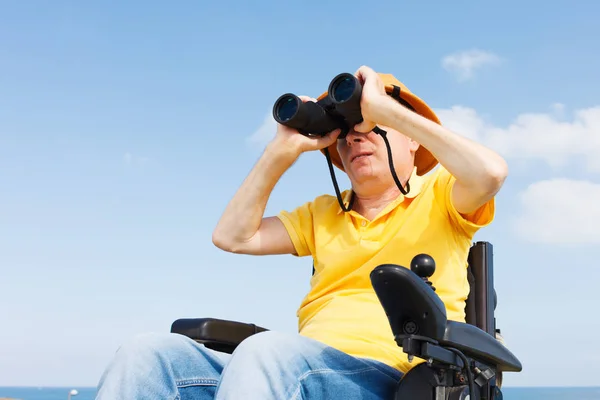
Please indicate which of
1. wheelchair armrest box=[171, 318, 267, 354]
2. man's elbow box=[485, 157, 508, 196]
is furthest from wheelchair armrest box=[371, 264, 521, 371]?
wheelchair armrest box=[171, 318, 267, 354]

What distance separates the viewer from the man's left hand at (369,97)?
201 cm

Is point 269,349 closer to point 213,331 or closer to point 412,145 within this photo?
point 213,331

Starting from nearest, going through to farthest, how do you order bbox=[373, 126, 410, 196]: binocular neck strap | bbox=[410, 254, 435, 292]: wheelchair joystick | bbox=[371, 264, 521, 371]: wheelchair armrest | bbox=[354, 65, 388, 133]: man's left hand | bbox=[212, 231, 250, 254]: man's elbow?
bbox=[371, 264, 521, 371]: wheelchair armrest → bbox=[410, 254, 435, 292]: wheelchair joystick → bbox=[354, 65, 388, 133]: man's left hand → bbox=[373, 126, 410, 196]: binocular neck strap → bbox=[212, 231, 250, 254]: man's elbow

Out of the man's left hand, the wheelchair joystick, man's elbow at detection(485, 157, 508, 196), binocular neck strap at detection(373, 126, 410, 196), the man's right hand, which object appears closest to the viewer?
the wheelchair joystick

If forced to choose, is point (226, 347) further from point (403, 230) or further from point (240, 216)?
point (403, 230)

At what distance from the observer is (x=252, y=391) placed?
1478mm

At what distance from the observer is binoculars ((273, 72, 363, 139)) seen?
206 centimetres

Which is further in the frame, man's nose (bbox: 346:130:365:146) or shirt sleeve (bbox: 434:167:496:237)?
man's nose (bbox: 346:130:365:146)

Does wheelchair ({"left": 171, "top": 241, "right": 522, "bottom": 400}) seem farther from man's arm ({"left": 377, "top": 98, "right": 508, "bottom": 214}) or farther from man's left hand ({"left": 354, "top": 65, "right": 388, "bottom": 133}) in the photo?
man's left hand ({"left": 354, "top": 65, "right": 388, "bottom": 133})

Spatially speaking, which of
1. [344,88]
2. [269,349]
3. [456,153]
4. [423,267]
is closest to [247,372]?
[269,349]

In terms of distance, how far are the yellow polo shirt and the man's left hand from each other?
0.87 ft

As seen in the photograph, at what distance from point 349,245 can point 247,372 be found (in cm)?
76

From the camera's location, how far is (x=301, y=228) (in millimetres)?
2385

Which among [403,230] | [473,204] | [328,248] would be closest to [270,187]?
[328,248]
